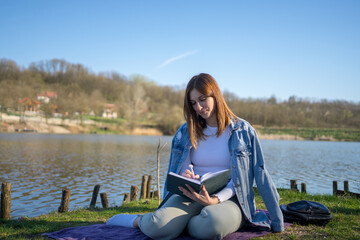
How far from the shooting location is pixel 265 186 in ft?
12.4

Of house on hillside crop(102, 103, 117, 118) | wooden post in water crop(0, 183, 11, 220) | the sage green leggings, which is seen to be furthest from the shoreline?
the sage green leggings

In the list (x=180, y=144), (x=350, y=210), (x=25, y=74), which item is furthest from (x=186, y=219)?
(x=25, y=74)

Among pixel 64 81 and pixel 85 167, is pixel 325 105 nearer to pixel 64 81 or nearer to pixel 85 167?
pixel 85 167

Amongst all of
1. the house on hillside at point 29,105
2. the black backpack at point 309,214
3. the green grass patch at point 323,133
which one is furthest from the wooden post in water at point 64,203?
the house on hillside at point 29,105

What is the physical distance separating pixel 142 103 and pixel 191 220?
7895cm

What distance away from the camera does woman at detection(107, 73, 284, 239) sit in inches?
135

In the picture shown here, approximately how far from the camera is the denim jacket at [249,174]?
375cm

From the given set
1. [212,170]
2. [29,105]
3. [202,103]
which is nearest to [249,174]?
[212,170]

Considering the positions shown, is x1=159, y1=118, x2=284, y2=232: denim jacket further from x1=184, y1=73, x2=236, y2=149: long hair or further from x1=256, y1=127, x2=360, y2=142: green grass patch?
x1=256, y1=127, x2=360, y2=142: green grass patch

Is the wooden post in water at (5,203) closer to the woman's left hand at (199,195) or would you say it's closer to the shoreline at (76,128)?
the woman's left hand at (199,195)

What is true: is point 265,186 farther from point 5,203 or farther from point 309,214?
point 5,203

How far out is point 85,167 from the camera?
19.3 metres

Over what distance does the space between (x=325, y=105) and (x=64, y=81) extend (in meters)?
81.8

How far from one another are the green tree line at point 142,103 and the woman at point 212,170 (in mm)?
53437
